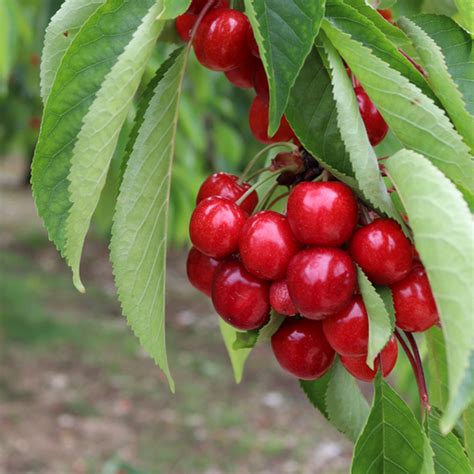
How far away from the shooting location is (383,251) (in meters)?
0.65

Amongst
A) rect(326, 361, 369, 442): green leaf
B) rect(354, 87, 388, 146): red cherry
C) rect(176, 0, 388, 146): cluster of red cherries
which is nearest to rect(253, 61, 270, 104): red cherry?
rect(176, 0, 388, 146): cluster of red cherries

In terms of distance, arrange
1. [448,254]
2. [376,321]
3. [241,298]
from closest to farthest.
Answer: [448,254], [376,321], [241,298]

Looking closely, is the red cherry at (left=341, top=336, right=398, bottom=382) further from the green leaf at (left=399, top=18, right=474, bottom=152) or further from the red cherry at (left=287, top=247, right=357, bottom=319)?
the green leaf at (left=399, top=18, right=474, bottom=152)

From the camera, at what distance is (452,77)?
76 centimetres

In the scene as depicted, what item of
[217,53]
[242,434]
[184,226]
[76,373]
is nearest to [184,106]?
[184,226]

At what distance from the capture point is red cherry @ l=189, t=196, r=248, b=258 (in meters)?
0.75

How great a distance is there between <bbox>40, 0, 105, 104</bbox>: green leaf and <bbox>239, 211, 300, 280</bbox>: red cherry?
0.25m

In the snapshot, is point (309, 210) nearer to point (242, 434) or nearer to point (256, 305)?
point (256, 305)

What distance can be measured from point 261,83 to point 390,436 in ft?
1.29

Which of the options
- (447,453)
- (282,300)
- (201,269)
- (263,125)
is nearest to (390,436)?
(447,453)

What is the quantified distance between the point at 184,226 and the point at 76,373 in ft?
9.61

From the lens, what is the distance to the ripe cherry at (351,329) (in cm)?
68

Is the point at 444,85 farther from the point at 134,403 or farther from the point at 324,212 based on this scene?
the point at 134,403

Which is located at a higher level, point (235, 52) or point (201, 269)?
point (235, 52)
